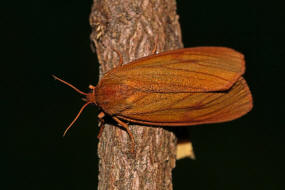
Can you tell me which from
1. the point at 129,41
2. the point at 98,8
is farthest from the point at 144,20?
the point at 98,8

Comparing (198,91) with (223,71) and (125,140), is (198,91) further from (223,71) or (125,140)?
(125,140)

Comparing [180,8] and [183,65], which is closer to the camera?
[183,65]

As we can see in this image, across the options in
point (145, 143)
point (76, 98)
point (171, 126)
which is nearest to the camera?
point (145, 143)

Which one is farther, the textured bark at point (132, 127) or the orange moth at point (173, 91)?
the orange moth at point (173, 91)

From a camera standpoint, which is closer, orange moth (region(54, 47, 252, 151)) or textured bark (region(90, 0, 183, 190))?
textured bark (region(90, 0, 183, 190))
